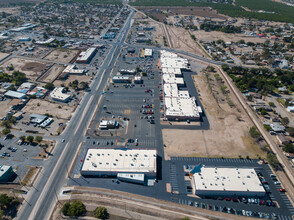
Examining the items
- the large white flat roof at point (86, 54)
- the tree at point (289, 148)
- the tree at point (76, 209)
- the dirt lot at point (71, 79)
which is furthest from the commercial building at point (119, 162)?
the large white flat roof at point (86, 54)

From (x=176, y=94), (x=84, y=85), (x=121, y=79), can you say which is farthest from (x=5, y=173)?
(x=176, y=94)

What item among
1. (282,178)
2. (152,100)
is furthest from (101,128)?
(282,178)

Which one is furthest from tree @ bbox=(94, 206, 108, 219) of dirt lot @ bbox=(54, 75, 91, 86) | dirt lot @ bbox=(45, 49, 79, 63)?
dirt lot @ bbox=(45, 49, 79, 63)

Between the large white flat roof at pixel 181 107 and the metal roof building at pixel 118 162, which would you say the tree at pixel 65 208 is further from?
the large white flat roof at pixel 181 107

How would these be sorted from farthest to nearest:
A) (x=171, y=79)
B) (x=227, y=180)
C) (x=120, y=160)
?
1. (x=171, y=79)
2. (x=120, y=160)
3. (x=227, y=180)

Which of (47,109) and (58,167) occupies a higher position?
(47,109)

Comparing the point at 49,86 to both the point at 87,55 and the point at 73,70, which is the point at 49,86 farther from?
the point at 87,55

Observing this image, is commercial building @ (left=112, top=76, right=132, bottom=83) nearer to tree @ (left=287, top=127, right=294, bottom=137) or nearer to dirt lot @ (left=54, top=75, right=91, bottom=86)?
dirt lot @ (left=54, top=75, right=91, bottom=86)
